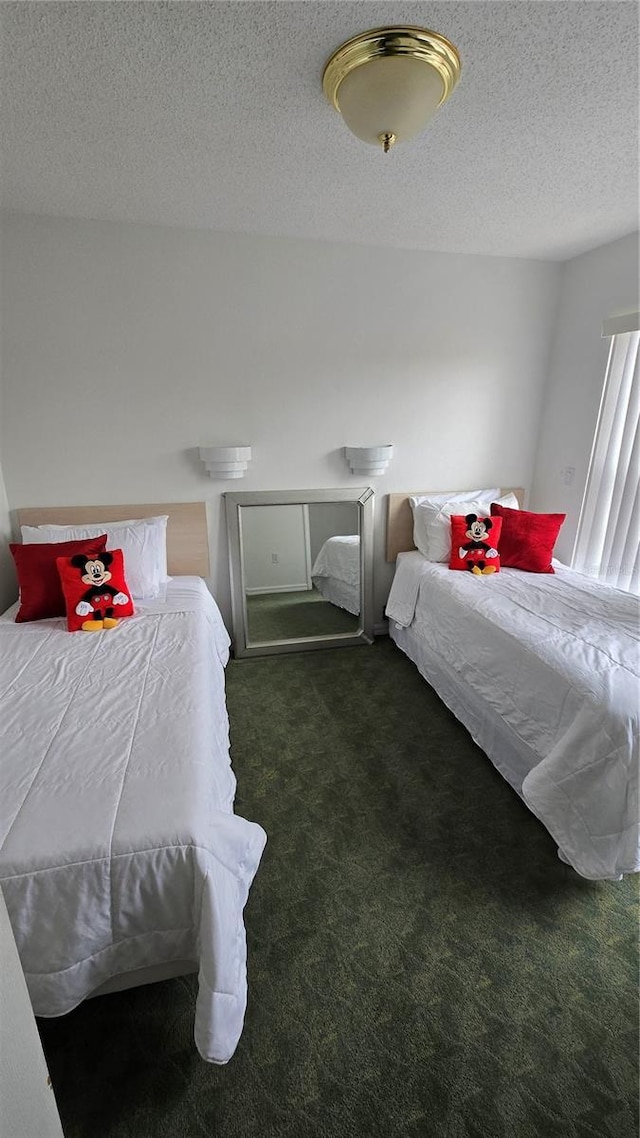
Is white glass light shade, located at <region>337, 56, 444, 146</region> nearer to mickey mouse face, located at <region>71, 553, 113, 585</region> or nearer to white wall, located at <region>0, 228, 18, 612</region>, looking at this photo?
mickey mouse face, located at <region>71, 553, 113, 585</region>

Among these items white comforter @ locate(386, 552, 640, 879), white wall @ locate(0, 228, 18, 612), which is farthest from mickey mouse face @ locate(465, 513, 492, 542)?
white wall @ locate(0, 228, 18, 612)

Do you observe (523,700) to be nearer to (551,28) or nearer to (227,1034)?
(227,1034)

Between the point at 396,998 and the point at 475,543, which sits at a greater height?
the point at 475,543

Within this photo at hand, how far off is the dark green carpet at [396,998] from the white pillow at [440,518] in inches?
52.1

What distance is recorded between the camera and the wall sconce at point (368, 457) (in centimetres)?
285

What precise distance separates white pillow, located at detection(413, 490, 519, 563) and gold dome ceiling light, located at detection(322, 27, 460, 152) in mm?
1851

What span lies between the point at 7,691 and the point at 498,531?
2.52 meters

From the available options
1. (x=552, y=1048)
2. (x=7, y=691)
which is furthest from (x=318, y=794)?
(x=7, y=691)

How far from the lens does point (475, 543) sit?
2799 mm

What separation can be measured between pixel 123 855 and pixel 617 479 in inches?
117

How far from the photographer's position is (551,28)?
1.21 m

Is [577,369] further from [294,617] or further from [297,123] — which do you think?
[294,617]

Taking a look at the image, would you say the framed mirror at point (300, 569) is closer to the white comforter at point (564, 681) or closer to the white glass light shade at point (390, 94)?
the white comforter at point (564, 681)

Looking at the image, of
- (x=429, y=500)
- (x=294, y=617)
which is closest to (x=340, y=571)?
(x=294, y=617)
